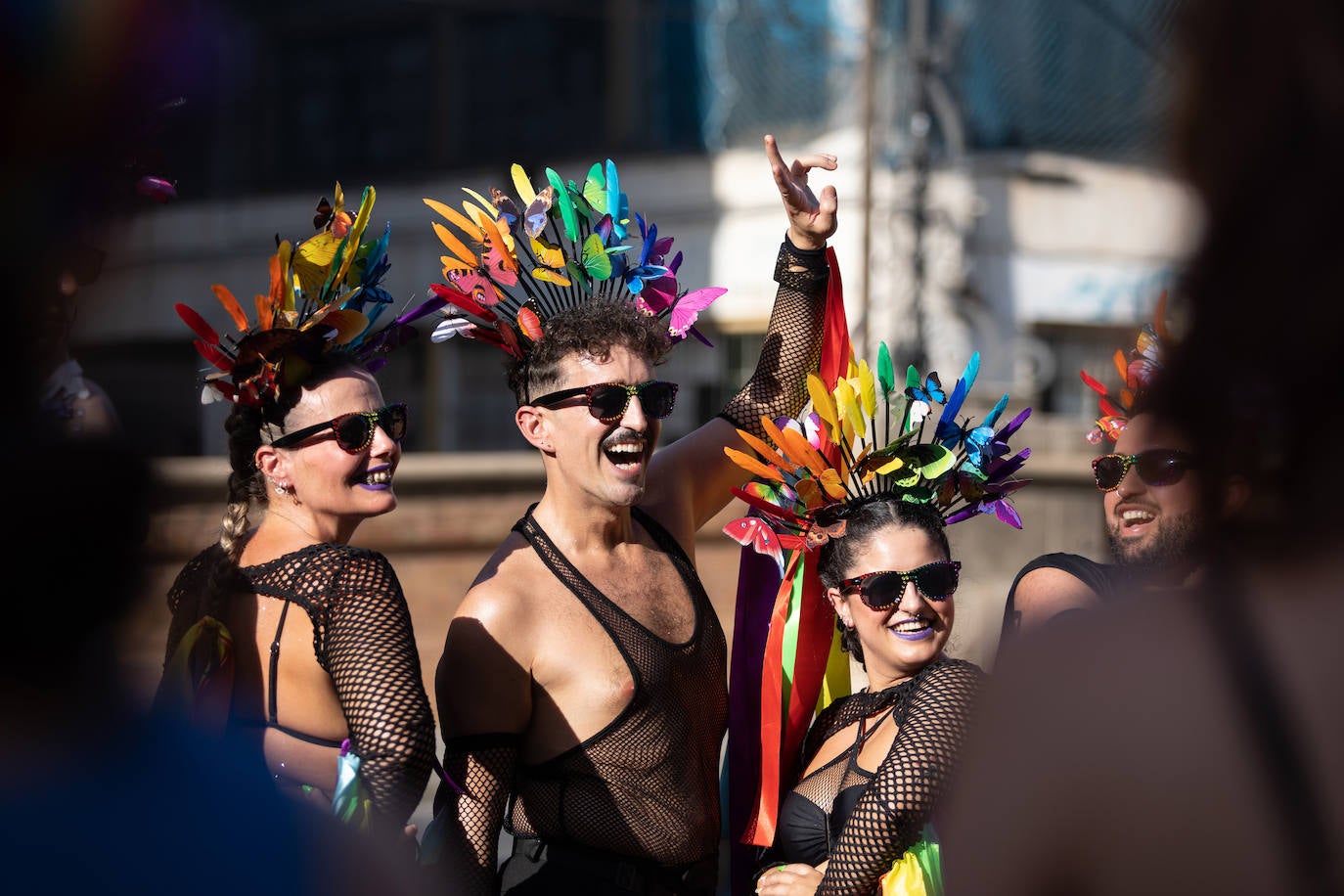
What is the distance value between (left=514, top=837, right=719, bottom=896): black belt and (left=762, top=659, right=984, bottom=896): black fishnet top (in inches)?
7.8

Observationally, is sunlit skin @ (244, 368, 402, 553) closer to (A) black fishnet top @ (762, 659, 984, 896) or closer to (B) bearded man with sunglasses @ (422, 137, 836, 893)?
(B) bearded man with sunglasses @ (422, 137, 836, 893)

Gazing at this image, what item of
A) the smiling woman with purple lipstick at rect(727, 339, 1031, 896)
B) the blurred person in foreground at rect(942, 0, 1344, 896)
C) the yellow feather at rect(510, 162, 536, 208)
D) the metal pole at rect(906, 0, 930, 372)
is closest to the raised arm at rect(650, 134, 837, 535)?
the smiling woman with purple lipstick at rect(727, 339, 1031, 896)

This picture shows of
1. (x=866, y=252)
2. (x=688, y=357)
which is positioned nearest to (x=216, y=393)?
(x=866, y=252)

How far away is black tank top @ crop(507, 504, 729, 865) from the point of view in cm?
293

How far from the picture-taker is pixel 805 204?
140 inches

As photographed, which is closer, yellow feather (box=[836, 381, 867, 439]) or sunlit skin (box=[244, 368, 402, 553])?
sunlit skin (box=[244, 368, 402, 553])

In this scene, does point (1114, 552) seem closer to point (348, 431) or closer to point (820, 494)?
point (820, 494)

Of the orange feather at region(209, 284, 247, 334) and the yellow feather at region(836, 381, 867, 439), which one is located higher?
the orange feather at region(209, 284, 247, 334)

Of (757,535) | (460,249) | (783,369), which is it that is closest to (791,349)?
(783,369)

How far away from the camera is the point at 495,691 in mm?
2910

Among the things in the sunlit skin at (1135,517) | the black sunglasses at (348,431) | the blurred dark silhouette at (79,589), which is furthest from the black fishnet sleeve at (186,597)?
the sunlit skin at (1135,517)

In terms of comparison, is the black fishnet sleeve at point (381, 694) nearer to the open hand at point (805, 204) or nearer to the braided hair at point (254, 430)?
the braided hair at point (254, 430)

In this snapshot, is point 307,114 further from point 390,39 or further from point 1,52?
point 1,52

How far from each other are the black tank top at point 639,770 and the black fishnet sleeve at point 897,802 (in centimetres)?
47
